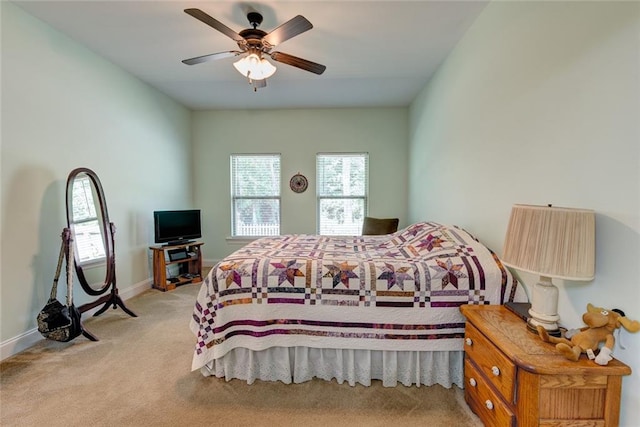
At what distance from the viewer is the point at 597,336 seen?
112 cm

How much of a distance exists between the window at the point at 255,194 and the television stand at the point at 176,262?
95 cm

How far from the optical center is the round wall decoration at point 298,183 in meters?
4.83

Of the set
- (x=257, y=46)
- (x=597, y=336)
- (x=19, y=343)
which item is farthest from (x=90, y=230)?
(x=597, y=336)

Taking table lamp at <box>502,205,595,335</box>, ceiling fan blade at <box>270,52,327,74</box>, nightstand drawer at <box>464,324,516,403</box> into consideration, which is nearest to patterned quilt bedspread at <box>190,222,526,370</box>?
nightstand drawer at <box>464,324,516,403</box>

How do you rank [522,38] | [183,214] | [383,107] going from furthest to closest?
[383,107] < [183,214] < [522,38]

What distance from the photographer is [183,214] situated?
406 centimetres

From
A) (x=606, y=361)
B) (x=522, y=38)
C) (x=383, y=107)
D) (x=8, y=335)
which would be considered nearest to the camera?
(x=606, y=361)

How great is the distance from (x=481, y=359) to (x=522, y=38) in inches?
73.6

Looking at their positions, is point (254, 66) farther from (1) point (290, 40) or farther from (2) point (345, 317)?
(2) point (345, 317)

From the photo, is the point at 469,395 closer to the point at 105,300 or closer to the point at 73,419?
the point at 73,419

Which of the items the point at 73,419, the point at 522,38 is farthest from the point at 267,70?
the point at 73,419

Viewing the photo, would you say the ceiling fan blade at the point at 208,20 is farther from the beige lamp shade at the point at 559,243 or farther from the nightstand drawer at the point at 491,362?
the nightstand drawer at the point at 491,362

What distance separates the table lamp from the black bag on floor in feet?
10.1

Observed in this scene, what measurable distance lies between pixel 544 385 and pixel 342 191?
3.91m
